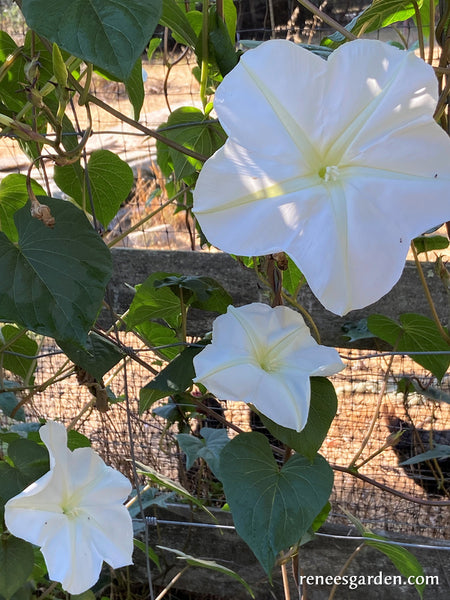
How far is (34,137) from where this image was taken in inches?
20.2

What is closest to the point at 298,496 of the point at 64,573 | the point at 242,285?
the point at 64,573

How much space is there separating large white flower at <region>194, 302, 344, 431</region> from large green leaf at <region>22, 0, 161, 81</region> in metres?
0.25

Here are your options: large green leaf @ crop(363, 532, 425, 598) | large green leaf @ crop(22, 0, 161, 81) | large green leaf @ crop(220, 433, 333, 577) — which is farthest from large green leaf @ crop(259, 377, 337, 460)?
large green leaf @ crop(22, 0, 161, 81)

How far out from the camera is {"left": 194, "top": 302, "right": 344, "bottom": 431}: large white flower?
0.51 m

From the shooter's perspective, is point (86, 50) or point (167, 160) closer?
point (86, 50)

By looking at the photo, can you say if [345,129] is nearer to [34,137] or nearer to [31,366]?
[34,137]

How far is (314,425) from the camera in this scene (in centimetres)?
58

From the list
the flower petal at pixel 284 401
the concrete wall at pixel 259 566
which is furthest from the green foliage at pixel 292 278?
the concrete wall at pixel 259 566

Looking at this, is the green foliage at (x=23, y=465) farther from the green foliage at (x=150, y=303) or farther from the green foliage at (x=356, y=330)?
the green foliage at (x=356, y=330)

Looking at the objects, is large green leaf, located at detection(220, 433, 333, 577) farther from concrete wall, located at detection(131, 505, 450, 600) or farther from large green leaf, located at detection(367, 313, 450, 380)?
concrete wall, located at detection(131, 505, 450, 600)

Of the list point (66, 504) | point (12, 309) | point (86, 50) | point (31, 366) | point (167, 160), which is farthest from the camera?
point (167, 160)

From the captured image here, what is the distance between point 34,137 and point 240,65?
0.20 metres

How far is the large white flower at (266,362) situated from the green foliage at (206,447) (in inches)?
17.9

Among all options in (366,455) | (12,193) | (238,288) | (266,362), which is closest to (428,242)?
(238,288)
